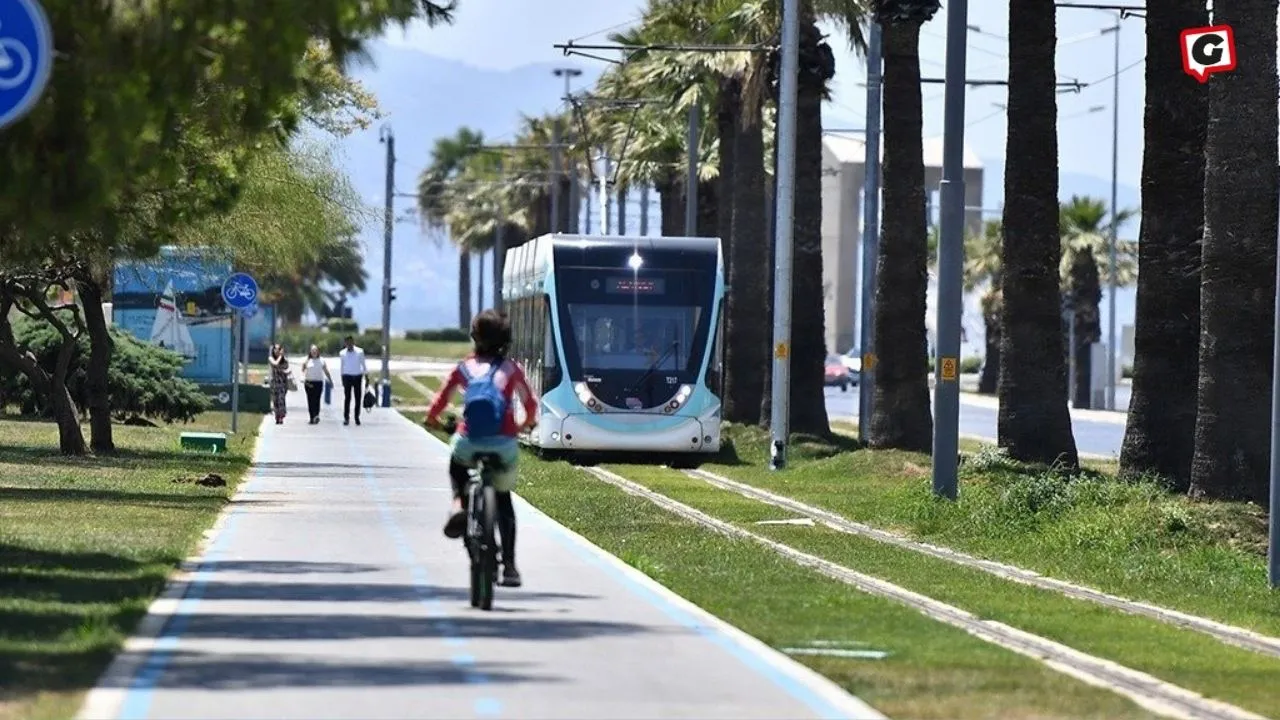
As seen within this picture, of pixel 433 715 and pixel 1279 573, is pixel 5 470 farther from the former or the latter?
pixel 433 715

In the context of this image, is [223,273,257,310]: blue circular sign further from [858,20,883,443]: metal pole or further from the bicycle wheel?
the bicycle wheel

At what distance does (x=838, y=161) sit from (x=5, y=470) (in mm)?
127789

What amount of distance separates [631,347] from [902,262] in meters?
4.87

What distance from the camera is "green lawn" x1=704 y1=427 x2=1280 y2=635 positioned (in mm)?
21469

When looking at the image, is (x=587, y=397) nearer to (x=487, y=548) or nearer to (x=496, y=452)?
(x=496, y=452)

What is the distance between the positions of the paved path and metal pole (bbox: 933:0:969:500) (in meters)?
7.32

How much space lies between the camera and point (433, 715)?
11.6 meters

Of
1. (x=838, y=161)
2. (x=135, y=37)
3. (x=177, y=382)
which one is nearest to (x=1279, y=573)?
(x=135, y=37)

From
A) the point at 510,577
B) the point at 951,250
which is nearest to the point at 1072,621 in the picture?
the point at 510,577

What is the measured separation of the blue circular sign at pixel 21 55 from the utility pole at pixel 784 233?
26.1m

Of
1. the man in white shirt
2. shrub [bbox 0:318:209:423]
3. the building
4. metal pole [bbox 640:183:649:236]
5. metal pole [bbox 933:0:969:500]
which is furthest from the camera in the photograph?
the building

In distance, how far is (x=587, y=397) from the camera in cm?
4112

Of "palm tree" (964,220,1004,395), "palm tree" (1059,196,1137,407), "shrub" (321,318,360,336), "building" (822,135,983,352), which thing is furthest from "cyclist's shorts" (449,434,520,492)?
"building" (822,135,983,352)

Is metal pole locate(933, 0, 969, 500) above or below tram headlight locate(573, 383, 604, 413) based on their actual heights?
above
